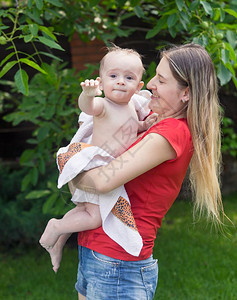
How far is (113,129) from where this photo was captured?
66.3 inches

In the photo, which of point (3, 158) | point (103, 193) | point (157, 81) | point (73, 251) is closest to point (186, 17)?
point (157, 81)

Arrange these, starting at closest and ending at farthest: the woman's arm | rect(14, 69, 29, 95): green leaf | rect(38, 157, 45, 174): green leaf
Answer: the woman's arm, rect(14, 69, 29, 95): green leaf, rect(38, 157, 45, 174): green leaf

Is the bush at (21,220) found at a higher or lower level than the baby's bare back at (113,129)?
lower

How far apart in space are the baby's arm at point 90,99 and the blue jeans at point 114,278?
515mm

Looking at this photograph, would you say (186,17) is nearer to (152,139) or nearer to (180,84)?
(180,84)

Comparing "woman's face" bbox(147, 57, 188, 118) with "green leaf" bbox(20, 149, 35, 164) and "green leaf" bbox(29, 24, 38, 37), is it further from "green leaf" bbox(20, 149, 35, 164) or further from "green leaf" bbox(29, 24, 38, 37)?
"green leaf" bbox(20, 149, 35, 164)

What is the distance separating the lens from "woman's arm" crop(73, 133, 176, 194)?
4.79ft

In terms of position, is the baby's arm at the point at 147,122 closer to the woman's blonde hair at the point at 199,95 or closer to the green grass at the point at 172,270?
the woman's blonde hair at the point at 199,95

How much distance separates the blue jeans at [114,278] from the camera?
1.57 metres

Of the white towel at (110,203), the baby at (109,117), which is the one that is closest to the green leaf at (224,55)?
the baby at (109,117)

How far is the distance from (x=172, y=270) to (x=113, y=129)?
2.43 metres

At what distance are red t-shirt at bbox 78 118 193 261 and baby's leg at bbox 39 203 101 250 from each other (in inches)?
1.7

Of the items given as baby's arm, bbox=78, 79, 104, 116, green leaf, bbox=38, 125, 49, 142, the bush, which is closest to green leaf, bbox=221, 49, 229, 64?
baby's arm, bbox=78, 79, 104, 116

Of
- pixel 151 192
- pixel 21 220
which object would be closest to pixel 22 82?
pixel 151 192
